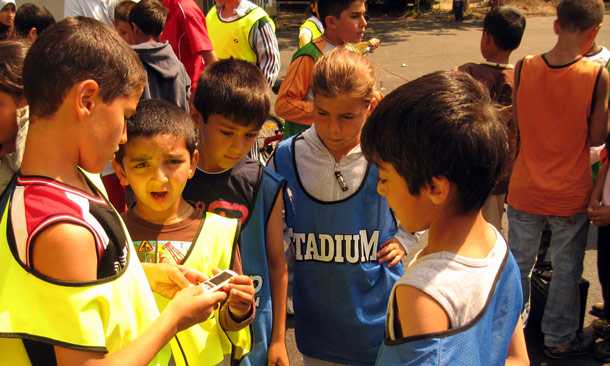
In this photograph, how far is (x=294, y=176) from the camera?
2559mm

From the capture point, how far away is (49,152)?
4.72 ft

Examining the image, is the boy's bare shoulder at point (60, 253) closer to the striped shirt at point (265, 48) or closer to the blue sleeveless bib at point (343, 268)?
the blue sleeveless bib at point (343, 268)

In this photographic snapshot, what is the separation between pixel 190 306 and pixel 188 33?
3489 millimetres

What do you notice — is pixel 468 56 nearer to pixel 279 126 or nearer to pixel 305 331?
pixel 279 126

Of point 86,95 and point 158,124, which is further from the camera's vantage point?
point 158,124

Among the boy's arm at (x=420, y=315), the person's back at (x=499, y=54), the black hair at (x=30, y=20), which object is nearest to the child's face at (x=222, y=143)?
the boy's arm at (x=420, y=315)

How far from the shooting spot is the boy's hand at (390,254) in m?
2.50

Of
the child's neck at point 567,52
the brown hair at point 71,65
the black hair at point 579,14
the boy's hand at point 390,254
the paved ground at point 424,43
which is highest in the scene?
the brown hair at point 71,65

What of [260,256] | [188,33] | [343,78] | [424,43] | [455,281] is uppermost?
[343,78]

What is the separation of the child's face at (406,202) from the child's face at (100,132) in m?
0.61

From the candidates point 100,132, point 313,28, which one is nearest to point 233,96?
point 100,132

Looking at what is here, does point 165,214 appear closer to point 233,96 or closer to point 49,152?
point 233,96

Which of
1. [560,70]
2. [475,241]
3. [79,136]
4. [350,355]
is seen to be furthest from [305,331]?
[560,70]

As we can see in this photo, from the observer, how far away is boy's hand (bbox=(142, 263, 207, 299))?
1821 mm
